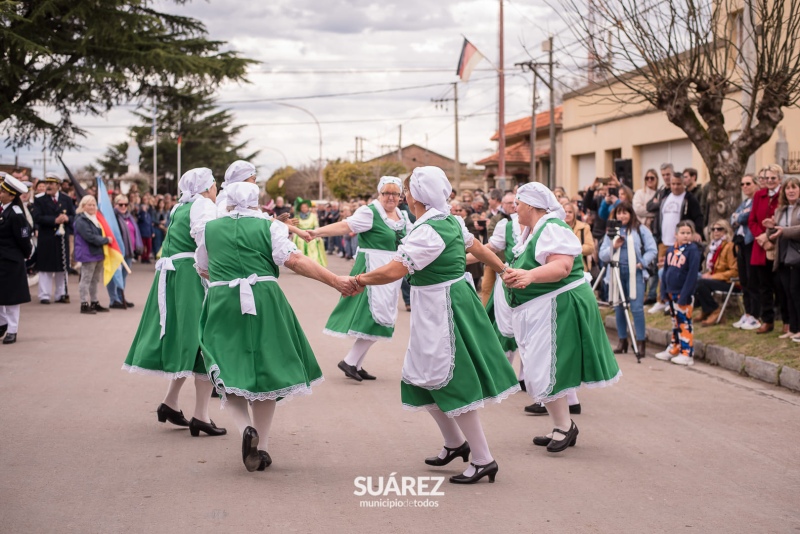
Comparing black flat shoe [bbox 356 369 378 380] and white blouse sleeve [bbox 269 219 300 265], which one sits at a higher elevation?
white blouse sleeve [bbox 269 219 300 265]

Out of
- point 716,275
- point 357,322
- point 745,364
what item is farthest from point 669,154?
point 357,322

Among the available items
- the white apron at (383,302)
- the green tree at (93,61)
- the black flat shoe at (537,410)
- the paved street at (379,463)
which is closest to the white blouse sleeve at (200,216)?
the paved street at (379,463)

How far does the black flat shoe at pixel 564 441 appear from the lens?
23.1 ft

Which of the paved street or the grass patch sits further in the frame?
the grass patch

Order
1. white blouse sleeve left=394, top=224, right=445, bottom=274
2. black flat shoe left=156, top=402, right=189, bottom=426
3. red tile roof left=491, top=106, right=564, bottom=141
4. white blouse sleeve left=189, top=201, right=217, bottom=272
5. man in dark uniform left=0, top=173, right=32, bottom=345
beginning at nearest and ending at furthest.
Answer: white blouse sleeve left=394, top=224, right=445, bottom=274
white blouse sleeve left=189, top=201, right=217, bottom=272
black flat shoe left=156, top=402, right=189, bottom=426
man in dark uniform left=0, top=173, right=32, bottom=345
red tile roof left=491, top=106, right=564, bottom=141

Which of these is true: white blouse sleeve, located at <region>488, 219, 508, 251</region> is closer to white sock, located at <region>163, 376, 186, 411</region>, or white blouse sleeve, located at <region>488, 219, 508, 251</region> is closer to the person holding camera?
the person holding camera

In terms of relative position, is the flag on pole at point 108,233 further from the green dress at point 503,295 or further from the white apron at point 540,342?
the white apron at point 540,342

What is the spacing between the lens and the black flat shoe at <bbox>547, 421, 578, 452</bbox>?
704 cm

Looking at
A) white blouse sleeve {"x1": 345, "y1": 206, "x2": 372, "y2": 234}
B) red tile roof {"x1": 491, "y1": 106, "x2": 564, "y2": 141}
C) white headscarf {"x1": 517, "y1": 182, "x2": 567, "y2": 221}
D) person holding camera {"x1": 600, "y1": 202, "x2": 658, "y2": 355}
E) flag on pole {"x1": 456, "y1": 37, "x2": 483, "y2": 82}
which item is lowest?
person holding camera {"x1": 600, "y1": 202, "x2": 658, "y2": 355}

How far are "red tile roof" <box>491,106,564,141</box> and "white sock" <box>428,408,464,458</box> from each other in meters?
36.4

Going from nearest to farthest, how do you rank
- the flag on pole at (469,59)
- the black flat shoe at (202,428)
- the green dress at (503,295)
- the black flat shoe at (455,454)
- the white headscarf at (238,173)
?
the black flat shoe at (455,454) → the white headscarf at (238,173) → the black flat shoe at (202,428) → the green dress at (503,295) → the flag on pole at (469,59)

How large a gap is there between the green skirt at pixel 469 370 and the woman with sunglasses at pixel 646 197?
1018 centimetres

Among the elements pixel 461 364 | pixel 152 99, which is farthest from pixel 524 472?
pixel 152 99

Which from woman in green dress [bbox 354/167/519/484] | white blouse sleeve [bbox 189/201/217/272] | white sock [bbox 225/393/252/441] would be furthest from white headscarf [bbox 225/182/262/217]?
white sock [bbox 225/393/252/441]
